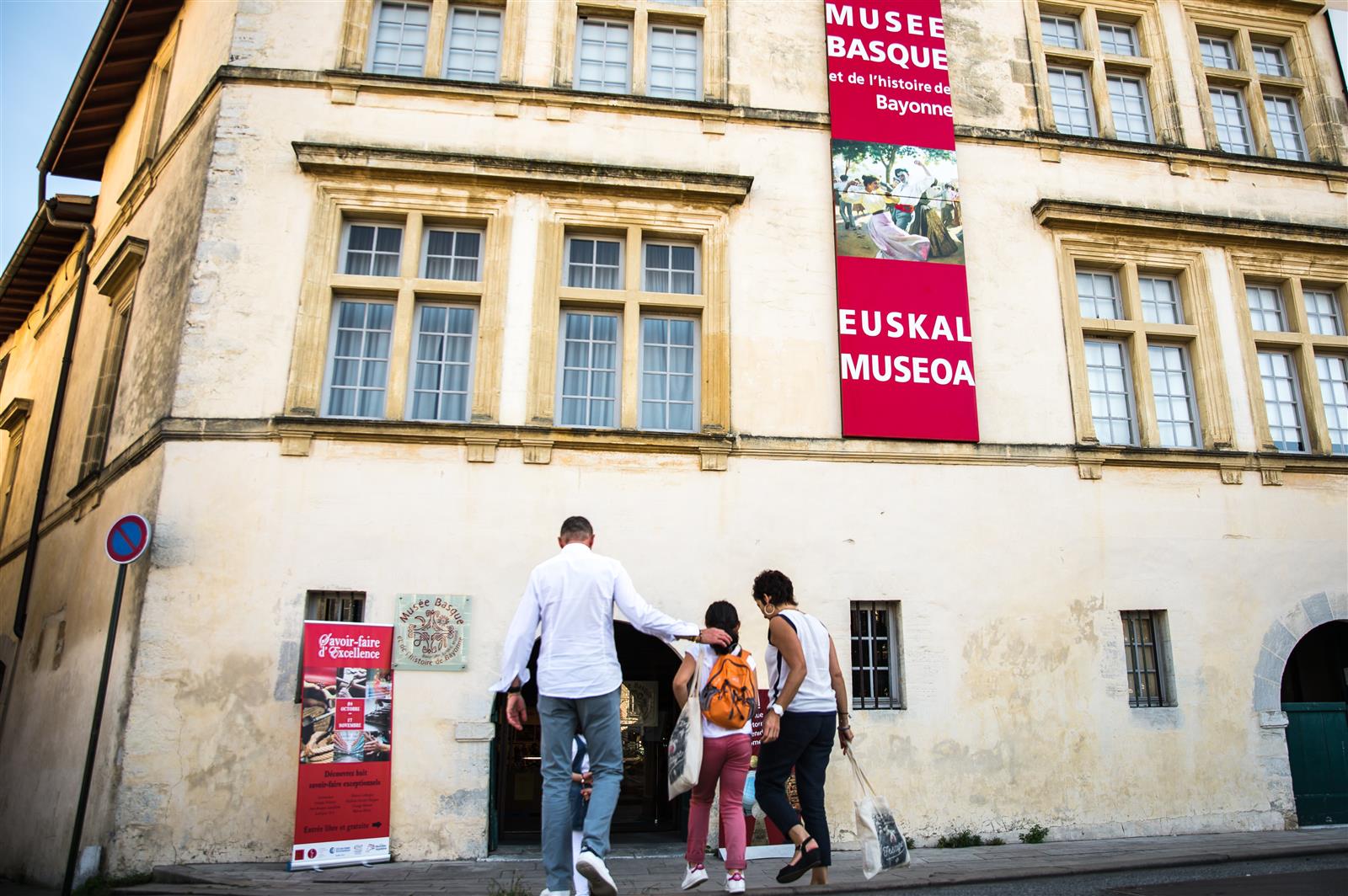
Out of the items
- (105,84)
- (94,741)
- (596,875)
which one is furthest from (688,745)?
(105,84)

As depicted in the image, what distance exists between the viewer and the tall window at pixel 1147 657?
33.9 ft

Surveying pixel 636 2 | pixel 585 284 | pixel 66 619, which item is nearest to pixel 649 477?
pixel 585 284

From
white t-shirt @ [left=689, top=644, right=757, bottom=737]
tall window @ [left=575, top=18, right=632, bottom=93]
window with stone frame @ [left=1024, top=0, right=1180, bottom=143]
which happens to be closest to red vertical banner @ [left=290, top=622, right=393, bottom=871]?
white t-shirt @ [left=689, top=644, right=757, bottom=737]

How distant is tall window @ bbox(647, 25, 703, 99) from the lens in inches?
453

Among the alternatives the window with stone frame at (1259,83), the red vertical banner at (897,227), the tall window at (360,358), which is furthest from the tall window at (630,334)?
the window with stone frame at (1259,83)

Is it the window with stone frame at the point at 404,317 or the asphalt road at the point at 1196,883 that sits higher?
the window with stone frame at the point at 404,317

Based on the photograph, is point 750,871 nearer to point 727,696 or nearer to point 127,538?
point 727,696

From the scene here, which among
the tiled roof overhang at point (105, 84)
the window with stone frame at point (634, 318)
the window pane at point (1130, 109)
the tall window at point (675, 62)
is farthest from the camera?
the tiled roof overhang at point (105, 84)

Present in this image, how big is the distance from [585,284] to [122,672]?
239 inches

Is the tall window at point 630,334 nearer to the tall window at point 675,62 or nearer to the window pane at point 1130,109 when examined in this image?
the tall window at point 675,62

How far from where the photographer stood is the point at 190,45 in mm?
12266

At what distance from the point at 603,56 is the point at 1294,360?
9.63m

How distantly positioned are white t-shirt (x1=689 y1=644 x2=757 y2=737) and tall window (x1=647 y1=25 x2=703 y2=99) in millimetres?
7752

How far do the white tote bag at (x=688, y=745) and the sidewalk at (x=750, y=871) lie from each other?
93 centimetres
